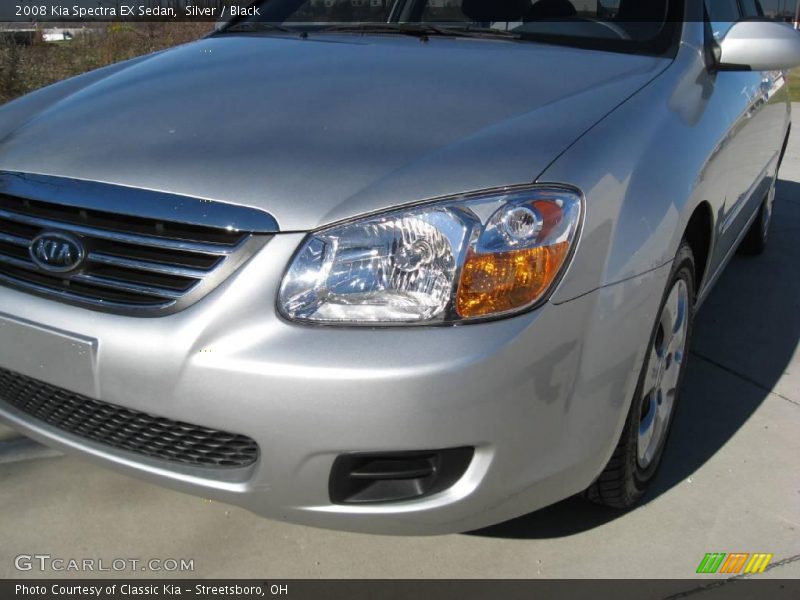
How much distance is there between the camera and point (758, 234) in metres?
4.46

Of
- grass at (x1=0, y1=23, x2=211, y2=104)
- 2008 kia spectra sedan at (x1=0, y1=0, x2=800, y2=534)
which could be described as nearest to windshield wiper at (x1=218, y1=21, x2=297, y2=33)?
2008 kia spectra sedan at (x1=0, y1=0, x2=800, y2=534)

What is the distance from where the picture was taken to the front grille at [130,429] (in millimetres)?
1779

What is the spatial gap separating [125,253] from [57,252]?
18cm

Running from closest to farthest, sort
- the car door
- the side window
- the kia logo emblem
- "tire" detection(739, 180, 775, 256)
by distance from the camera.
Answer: the kia logo emblem → the car door → the side window → "tire" detection(739, 180, 775, 256)

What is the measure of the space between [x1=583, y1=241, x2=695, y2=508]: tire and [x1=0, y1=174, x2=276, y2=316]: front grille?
1023mm

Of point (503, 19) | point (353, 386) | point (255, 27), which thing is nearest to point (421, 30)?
point (503, 19)

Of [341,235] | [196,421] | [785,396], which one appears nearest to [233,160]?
[341,235]

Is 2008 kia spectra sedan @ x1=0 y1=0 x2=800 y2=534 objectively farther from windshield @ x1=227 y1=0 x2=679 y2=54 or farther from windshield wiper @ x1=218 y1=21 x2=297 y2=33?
windshield wiper @ x1=218 y1=21 x2=297 y2=33

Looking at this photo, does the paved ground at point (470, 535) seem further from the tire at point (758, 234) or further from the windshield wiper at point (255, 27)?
the tire at point (758, 234)

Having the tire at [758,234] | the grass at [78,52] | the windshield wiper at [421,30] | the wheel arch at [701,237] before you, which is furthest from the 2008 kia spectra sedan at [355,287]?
the grass at [78,52]

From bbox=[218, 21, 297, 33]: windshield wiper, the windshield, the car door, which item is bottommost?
the car door

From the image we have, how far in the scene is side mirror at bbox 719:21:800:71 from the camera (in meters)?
2.58

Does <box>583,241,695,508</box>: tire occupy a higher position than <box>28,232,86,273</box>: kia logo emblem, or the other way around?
<box>28,232,86,273</box>: kia logo emblem

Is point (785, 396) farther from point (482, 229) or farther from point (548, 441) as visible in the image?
point (482, 229)
